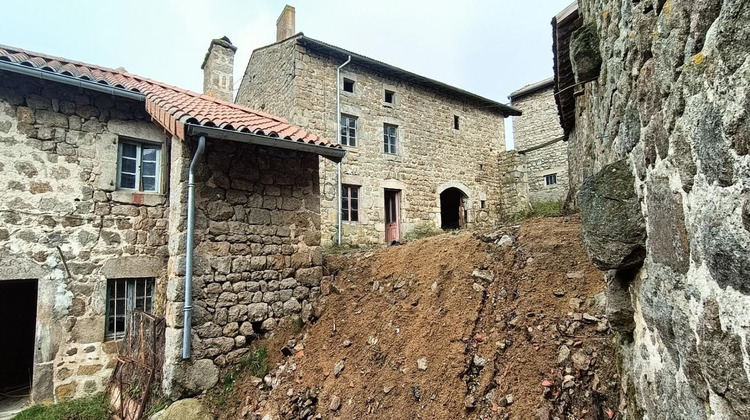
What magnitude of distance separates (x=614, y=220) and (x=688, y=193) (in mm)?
740

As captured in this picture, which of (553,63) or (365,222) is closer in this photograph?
(553,63)

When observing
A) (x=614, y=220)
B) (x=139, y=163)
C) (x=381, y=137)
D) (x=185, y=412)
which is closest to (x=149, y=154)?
(x=139, y=163)

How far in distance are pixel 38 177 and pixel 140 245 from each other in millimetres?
1488

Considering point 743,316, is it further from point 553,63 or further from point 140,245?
point 140,245

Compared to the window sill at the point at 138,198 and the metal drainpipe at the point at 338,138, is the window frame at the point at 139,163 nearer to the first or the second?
the window sill at the point at 138,198

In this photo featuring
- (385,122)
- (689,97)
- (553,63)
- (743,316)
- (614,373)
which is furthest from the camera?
(385,122)

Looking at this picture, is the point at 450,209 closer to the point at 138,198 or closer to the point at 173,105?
the point at 138,198

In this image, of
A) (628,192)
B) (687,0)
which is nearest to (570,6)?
(628,192)

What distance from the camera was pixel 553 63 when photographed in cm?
507

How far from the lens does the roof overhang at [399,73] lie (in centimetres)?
1091

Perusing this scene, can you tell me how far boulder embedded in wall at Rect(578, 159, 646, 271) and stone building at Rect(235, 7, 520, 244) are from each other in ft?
28.2

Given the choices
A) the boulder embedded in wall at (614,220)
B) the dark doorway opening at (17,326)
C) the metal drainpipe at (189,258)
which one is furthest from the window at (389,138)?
the boulder embedded in wall at (614,220)

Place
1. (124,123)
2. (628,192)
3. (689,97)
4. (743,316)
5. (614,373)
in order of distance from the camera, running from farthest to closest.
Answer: (124,123) → (614,373) → (628,192) → (689,97) → (743,316)

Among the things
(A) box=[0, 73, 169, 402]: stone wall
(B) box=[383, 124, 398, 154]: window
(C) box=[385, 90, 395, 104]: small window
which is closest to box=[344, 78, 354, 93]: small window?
(C) box=[385, 90, 395, 104]: small window
